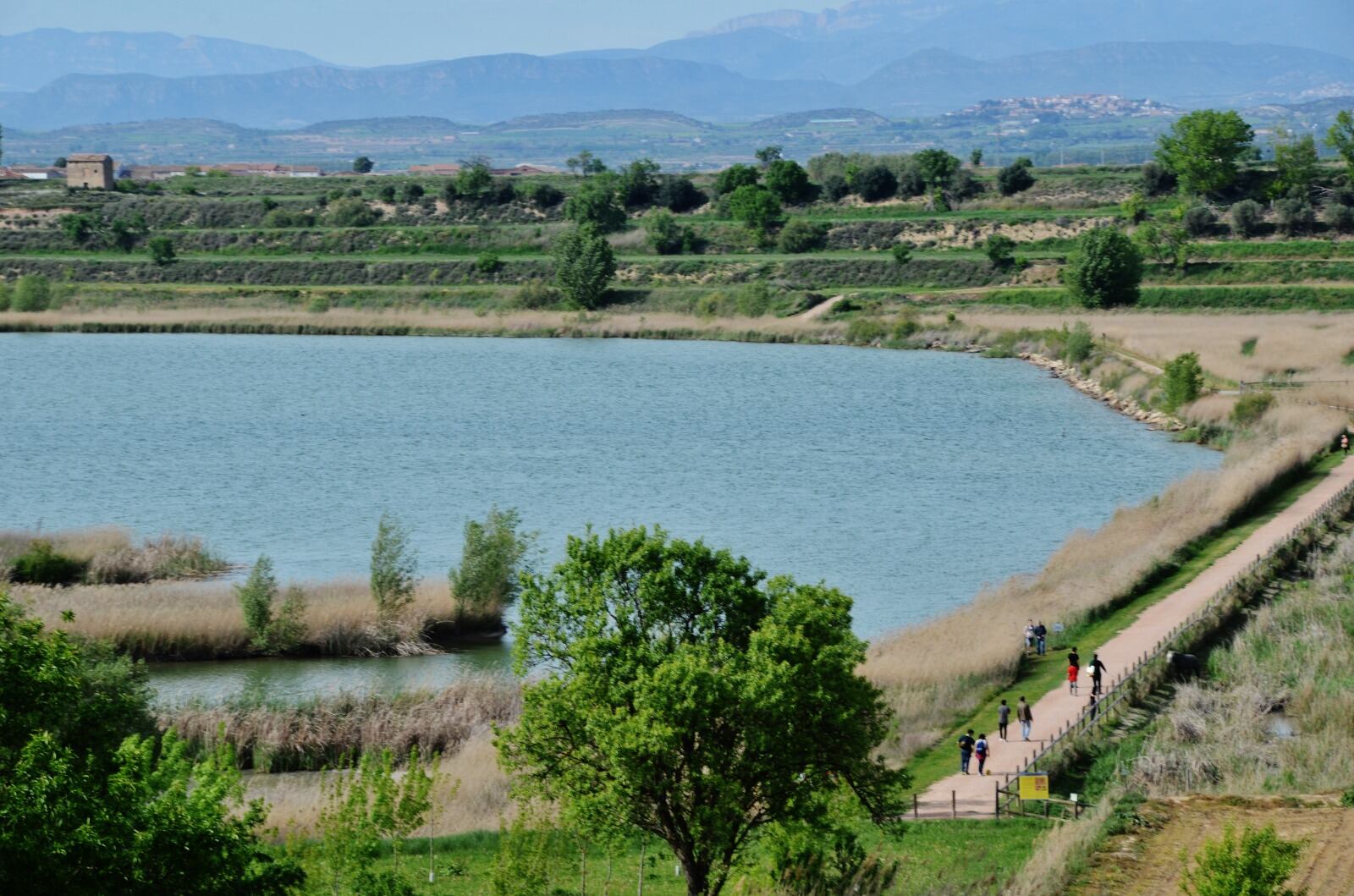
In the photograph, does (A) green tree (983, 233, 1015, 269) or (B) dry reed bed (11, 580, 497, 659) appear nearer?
(B) dry reed bed (11, 580, 497, 659)

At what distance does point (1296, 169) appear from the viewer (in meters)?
115

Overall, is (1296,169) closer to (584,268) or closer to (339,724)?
(584,268)

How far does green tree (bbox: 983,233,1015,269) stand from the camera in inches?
4205

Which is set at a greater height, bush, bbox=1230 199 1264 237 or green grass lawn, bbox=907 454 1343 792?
bush, bbox=1230 199 1264 237

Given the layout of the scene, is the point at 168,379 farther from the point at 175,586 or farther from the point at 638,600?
the point at 638,600

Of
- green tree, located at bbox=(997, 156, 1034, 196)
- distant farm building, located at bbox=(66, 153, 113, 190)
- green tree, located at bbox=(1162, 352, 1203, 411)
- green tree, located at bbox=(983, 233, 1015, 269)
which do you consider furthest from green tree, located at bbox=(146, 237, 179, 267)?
green tree, located at bbox=(1162, 352, 1203, 411)

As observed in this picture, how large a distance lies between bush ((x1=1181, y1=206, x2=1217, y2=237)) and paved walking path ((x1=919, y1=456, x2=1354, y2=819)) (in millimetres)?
63968

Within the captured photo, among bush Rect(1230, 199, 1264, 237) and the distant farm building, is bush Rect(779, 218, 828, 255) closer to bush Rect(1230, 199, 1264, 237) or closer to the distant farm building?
bush Rect(1230, 199, 1264, 237)

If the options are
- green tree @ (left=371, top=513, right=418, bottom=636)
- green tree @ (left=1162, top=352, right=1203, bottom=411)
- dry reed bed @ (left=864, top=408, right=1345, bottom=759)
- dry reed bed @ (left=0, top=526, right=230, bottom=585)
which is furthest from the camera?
green tree @ (left=1162, top=352, right=1203, bottom=411)

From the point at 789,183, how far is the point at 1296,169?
3586 cm

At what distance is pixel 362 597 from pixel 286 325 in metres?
69.0

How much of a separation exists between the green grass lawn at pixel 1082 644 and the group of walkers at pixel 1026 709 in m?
0.23

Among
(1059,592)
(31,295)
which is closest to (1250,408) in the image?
(1059,592)

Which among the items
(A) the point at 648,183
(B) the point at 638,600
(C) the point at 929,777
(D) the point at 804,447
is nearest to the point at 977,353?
(D) the point at 804,447
